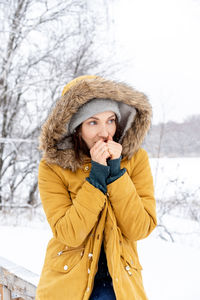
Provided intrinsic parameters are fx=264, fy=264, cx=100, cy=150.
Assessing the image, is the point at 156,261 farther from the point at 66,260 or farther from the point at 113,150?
the point at 113,150

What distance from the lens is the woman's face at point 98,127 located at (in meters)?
1.14

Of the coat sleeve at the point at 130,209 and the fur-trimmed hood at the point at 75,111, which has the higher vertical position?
the fur-trimmed hood at the point at 75,111

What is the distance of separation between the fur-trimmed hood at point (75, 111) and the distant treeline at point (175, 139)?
372cm

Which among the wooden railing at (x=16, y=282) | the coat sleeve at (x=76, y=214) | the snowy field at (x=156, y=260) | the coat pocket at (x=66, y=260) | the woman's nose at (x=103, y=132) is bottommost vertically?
the snowy field at (x=156, y=260)

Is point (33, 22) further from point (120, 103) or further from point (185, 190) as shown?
point (120, 103)

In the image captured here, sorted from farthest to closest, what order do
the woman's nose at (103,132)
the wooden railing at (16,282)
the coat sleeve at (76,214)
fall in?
1. the wooden railing at (16,282)
2. the woman's nose at (103,132)
3. the coat sleeve at (76,214)

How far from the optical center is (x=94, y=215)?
101cm

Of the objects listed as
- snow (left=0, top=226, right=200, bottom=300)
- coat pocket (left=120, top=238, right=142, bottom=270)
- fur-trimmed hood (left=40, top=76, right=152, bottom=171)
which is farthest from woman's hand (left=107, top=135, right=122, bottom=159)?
snow (left=0, top=226, right=200, bottom=300)

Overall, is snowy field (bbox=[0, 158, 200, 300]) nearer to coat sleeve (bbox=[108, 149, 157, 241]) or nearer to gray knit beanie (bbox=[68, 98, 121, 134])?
coat sleeve (bbox=[108, 149, 157, 241])

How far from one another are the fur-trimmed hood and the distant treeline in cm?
372

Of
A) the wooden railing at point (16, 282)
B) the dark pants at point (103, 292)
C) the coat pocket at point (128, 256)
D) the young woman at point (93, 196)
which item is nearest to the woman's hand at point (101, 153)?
the young woman at point (93, 196)

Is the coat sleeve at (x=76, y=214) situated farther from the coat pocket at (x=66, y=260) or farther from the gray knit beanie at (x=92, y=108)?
the gray knit beanie at (x=92, y=108)

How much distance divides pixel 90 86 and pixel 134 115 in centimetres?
30

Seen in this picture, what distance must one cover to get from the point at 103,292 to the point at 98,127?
659 mm
